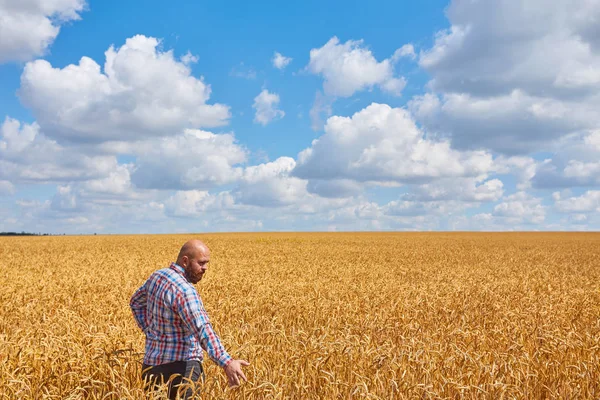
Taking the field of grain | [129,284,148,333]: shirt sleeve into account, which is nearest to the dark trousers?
the field of grain

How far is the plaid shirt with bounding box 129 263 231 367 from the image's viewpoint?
3.80 metres

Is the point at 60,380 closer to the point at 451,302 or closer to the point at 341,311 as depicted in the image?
the point at 341,311

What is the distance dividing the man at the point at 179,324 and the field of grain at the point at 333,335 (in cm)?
23

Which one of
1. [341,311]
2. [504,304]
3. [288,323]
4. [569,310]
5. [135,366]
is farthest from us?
[504,304]

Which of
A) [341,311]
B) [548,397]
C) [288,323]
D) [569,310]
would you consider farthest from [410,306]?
[548,397]

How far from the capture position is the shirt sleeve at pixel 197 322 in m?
3.72

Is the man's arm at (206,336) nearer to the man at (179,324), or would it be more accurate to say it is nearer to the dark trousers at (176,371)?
the man at (179,324)

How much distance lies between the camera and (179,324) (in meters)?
4.11

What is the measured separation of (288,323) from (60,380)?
407cm

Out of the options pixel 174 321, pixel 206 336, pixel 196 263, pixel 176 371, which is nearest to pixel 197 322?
pixel 206 336

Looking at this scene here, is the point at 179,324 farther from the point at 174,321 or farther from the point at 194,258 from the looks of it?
the point at 194,258

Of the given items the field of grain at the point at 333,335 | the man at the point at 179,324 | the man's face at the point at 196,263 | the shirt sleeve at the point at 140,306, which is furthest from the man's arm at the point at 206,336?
the shirt sleeve at the point at 140,306

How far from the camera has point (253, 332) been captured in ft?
24.5

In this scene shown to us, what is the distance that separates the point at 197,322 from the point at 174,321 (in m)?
0.38
